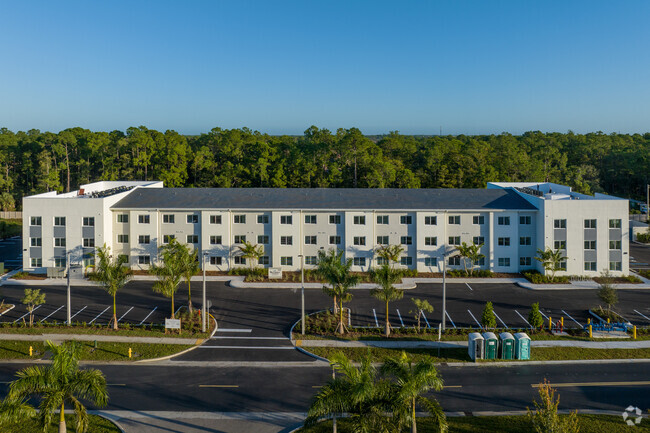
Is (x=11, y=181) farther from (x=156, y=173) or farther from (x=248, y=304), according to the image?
(x=248, y=304)

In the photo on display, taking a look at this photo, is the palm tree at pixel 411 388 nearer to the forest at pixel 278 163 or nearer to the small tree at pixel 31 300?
the small tree at pixel 31 300

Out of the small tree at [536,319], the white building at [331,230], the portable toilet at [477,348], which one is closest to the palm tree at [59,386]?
the portable toilet at [477,348]

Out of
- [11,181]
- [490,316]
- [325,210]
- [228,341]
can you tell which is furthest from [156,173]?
[490,316]

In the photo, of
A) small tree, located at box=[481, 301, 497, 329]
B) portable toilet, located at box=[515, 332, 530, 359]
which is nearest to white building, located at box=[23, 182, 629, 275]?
small tree, located at box=[481, 301, 497, 329]

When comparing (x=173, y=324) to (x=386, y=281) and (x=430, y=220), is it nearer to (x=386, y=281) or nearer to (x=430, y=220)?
(x=386, y=281)

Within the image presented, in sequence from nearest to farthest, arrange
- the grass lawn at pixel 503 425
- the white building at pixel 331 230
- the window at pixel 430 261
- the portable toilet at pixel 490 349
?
the grass lawn at pixel 503 425 → the portable toilet at pixel 490 349 → the white building at pixel 331 230 → the window at pixel 430 261

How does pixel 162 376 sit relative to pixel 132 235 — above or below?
below

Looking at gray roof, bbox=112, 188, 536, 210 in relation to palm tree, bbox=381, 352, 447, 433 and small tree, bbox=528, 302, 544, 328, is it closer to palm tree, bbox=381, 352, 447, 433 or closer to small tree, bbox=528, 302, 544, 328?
small tree, bbox=528, 302, 544, 328
